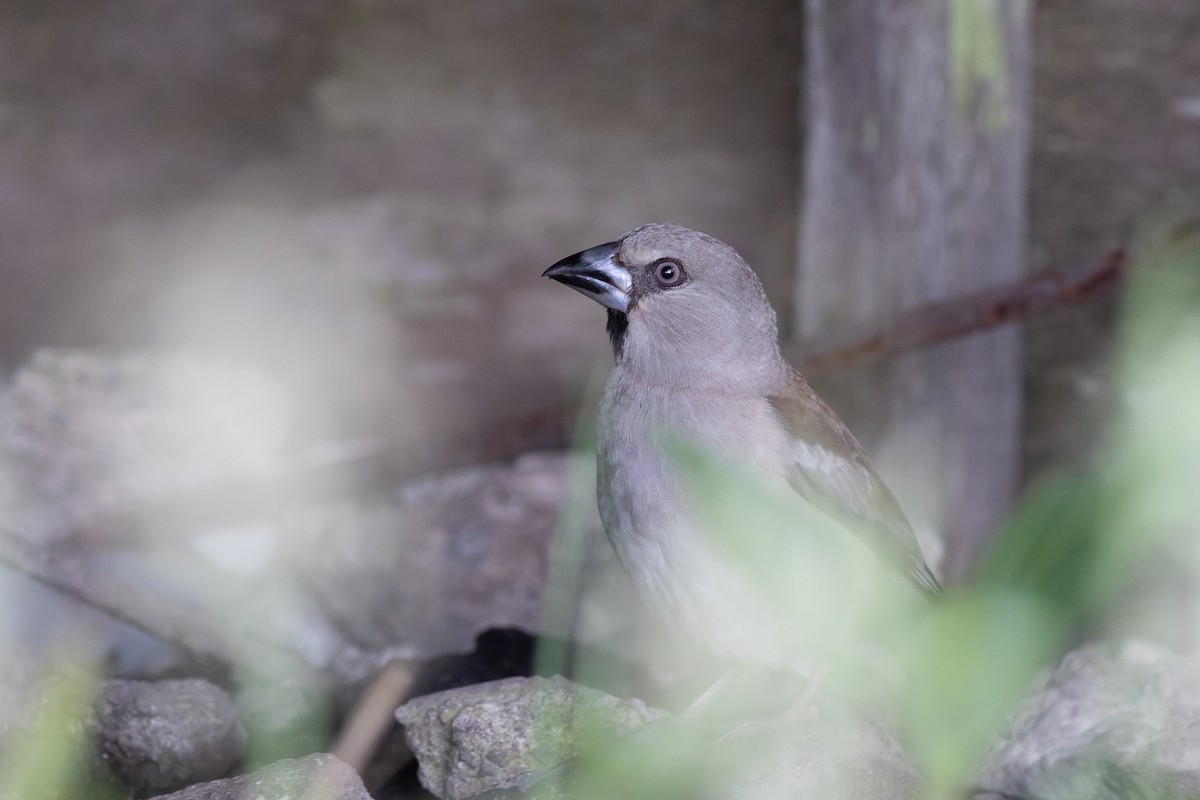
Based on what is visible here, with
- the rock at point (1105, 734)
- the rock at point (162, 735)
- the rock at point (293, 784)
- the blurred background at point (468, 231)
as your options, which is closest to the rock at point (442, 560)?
the blurred background at point (468, 231)

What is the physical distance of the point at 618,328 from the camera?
10.3 feet

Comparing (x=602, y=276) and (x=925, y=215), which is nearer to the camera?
(x=602, y=276)

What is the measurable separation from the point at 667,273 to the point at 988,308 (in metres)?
1.18

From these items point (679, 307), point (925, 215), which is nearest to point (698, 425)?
point (679, 307)

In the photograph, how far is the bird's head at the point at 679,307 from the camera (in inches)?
120

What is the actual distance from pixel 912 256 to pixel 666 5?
4.23ft

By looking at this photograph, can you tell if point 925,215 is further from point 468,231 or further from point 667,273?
point 468,231

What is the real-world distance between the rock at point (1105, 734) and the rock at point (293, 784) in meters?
1.35

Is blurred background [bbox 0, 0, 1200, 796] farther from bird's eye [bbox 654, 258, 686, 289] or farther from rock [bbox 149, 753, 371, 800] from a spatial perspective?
rock [bbox 149, 753, 371, 800]

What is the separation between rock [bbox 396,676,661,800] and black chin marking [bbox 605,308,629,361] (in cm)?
87

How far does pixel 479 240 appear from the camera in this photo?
171 inches

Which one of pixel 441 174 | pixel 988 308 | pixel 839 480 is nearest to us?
pixel 839 480

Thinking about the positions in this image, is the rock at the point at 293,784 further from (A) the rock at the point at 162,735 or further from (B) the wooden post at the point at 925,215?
(B) the wooden post at the point at 925,215

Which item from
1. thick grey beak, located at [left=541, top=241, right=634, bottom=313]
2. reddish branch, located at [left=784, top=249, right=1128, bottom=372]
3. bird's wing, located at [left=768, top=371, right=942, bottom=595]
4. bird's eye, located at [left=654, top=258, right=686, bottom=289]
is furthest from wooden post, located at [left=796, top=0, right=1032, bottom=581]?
thick grey beak, located at [left=541, top=241, right=634, bottom=313]
